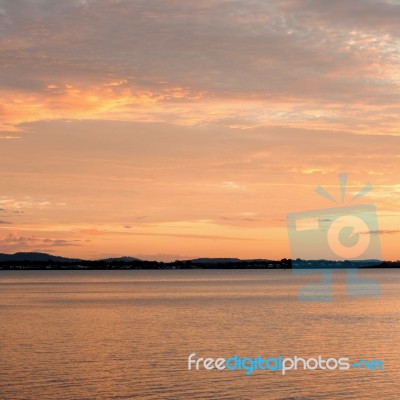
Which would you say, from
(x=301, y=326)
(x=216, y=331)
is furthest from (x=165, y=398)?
(x=301, y=326)

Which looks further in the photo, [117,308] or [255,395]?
[117,308]

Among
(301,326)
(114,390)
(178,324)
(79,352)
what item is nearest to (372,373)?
(114,390)

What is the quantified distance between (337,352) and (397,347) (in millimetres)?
6812

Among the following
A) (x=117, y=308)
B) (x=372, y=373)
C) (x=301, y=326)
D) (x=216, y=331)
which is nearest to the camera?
(x=372, y=373)

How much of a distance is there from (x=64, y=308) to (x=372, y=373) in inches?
3025

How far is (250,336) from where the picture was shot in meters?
70.2

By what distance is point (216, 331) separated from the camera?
75312 mm

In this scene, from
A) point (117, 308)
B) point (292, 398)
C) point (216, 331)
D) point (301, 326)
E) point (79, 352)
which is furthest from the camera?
point (117, 308)

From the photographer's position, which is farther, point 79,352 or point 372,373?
point 79,352

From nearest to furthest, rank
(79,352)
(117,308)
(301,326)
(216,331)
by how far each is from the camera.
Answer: (79,352)
(216,331)
(301,326)
(117,308)

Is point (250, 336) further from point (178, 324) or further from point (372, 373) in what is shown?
point (372, 373)

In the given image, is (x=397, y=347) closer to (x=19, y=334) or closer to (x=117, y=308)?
(x=19, y=334)

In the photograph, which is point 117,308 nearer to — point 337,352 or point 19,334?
point 19,334

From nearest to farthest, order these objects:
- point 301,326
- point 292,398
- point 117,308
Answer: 1. point 292,398
2. point 301,326
3. point 117,308
